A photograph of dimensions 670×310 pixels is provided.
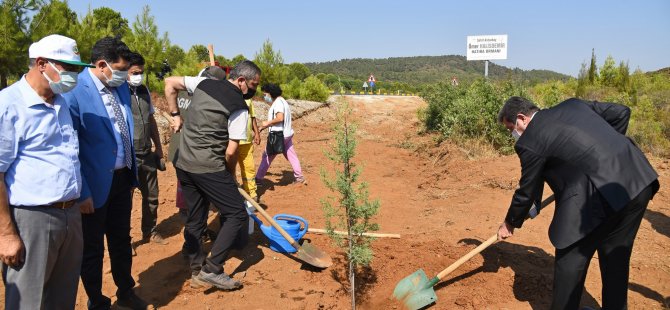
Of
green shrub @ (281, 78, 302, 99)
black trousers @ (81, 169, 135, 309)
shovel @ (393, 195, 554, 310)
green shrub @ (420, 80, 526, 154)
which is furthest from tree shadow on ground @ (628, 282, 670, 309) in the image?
green shrub @ (281, 78, 302, 99)

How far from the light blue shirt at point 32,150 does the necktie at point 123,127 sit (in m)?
0.76

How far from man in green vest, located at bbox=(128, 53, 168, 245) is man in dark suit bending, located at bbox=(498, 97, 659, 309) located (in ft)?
10.8

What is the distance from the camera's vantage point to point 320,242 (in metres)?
4.86

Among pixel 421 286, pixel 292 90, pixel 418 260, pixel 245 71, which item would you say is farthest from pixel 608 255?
pixel 292 90

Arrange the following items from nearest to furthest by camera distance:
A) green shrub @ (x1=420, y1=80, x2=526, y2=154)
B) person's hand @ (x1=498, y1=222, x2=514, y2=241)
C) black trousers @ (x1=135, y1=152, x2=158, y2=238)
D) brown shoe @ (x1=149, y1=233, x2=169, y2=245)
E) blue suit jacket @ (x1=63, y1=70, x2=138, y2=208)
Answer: blue suit jacket @ (x1=63, y1=70, x2=138, y2=208), person's hand @ (x1=498, y1=222, x2=514, y2=241), black trousers @ (x1=135, y1=152, x2=158, y2=238), brown shoe @ (x1=149, y1=233, x2=169, y2=245), green shrub @ (x1=420, y1=80, x2=526, y2=154)

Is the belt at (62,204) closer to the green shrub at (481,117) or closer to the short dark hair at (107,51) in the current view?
the short dark hair at (107,51)

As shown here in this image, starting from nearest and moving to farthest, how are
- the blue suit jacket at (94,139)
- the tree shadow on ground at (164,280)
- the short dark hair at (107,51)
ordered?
1. the blue suit jacket at (94,139)
2. the short dark hair at (107,51)
3. the tree shadow on ground at (164,280)

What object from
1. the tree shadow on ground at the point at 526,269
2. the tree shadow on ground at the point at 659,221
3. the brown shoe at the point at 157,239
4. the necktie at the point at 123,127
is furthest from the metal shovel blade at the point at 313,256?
the tree shadow on ground at the point at 659,221

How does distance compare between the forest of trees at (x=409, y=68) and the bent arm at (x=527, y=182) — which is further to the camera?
the forest of trees at (x=409, y=68)

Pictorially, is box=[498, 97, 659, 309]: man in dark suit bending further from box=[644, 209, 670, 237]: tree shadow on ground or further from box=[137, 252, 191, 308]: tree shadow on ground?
box=[137, 252, 191, 308]: tree shadow on ground

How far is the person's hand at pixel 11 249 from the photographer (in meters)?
2.08

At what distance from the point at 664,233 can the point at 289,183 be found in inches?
204

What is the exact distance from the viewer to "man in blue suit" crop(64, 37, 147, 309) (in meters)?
2.83

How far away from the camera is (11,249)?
2.10 m
